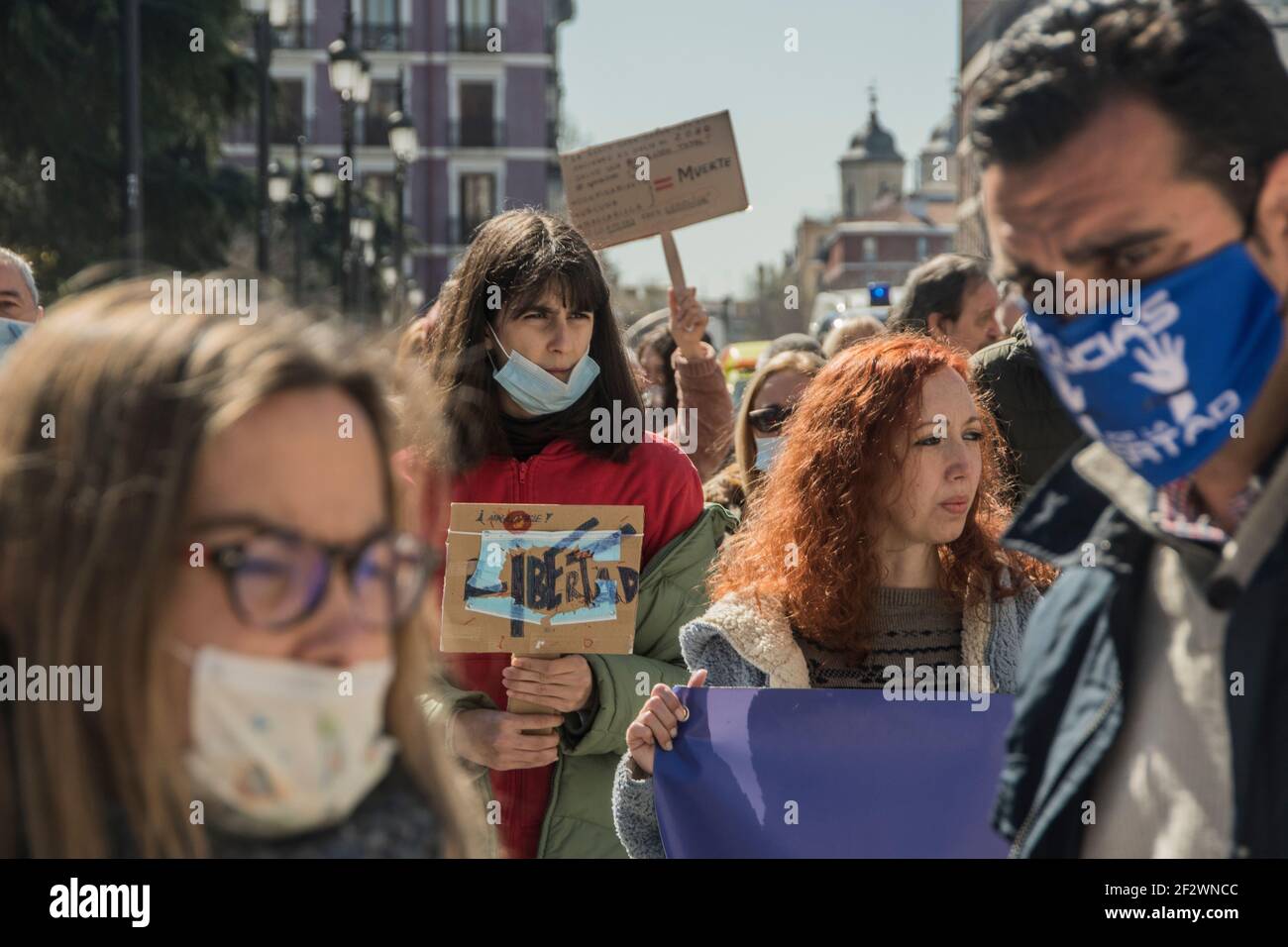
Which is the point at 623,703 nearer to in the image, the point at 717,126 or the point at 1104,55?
the point at 1104,55

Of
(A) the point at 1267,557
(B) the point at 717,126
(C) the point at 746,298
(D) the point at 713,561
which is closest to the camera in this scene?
(A) the point at 1267,557

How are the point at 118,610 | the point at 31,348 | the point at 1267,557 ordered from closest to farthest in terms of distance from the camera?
1. the point at 118,610
2. the point at 31,348
3. the point at 1267,557

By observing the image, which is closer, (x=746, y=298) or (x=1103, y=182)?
(x=1103, y=182)

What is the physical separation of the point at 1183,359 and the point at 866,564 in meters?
2.07

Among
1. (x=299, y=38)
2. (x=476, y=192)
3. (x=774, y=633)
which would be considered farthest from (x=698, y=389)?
(x=299, y=38)

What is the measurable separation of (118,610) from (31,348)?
0.28m

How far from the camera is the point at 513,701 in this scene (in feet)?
13.6

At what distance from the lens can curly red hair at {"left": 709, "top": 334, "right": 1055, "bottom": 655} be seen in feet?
12.5

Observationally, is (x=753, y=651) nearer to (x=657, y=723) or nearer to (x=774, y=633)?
(x=774, y=633)

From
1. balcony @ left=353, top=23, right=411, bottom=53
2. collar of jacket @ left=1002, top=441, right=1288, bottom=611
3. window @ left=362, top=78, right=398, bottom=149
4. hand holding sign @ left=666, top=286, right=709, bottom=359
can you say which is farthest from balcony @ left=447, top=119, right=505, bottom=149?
collar of jacket @ left=1002, top=441, right=1288, bottom=611

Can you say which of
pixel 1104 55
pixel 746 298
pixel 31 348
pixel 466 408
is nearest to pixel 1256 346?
pixel 1104 55

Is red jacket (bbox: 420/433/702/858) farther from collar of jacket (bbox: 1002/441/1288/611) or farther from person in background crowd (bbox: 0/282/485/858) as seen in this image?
person in background crowd (bbox: 0/282/485/858)

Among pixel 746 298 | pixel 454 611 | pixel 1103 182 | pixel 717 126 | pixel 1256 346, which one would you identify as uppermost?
pixel 746 298

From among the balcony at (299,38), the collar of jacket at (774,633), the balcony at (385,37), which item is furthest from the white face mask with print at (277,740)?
the balcony at (299,38)
